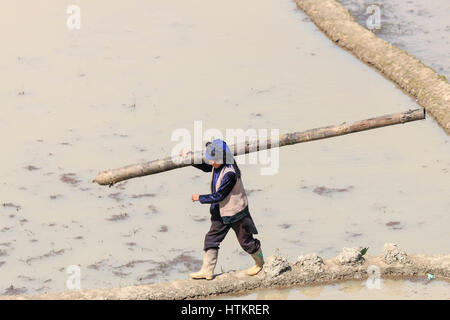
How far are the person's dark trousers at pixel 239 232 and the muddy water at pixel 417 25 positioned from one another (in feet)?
21.9

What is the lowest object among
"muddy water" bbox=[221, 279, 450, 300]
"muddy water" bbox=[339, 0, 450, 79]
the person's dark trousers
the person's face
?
"muddy water" bbox=[221, 279, 450, 300]

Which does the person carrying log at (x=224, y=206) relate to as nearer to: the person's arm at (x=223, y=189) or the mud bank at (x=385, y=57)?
the person's arm at (x=223, y=189)

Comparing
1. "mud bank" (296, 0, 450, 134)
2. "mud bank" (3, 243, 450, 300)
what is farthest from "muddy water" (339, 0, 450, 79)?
"mud bank" (3, 243, 450, 300)

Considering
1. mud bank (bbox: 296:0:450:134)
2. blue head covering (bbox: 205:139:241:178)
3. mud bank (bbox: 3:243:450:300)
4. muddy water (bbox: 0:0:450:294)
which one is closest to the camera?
blue head covering (bbox: 205:139:241:178)

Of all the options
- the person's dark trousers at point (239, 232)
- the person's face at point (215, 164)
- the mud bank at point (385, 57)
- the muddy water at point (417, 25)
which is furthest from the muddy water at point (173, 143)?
the person's face at point (215, 164)

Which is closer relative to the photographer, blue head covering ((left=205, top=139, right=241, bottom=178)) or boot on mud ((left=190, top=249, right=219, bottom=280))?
blue head covering ((left=205, top=139, right=241, bottom=178))

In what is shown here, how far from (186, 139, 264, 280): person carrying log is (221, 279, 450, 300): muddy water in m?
0.33

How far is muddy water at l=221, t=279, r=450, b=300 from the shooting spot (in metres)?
9.12

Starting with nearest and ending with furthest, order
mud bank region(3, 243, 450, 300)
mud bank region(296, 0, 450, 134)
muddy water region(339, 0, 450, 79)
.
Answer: mud bank region(3, 243, 450, 300), mud bank region(296, 0, 450, 134), muddy water region(339, 0, 450, 79)

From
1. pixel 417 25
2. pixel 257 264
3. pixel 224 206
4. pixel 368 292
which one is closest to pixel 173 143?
pixel 257 264

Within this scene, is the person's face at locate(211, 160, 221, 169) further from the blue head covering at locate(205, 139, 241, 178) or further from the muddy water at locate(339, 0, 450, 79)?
the muddy water at locate(339, 0, 450, 79)

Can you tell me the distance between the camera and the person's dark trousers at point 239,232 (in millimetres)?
9086
